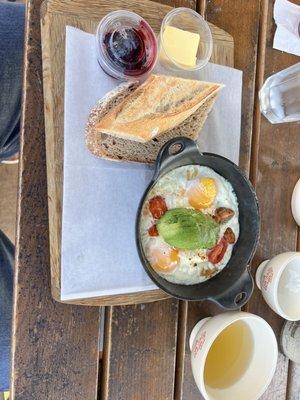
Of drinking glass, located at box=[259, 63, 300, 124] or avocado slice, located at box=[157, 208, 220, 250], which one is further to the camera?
drinking glass, located at box=[259, 63, 300, 124]

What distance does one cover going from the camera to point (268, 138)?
0.96 meters

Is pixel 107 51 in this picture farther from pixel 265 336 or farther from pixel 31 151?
pixel 265 336

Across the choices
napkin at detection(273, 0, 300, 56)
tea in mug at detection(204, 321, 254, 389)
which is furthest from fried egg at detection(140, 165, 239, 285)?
napkin at detection(273, 0, 300, 56)

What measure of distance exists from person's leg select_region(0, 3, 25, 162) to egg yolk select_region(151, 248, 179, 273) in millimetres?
397

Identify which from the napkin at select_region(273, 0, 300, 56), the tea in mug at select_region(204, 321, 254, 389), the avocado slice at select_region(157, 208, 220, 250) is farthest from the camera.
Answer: the napkin at select_region(273, 0, 300, 56)

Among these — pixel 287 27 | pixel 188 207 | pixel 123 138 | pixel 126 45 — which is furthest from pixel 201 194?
pixel 287 27

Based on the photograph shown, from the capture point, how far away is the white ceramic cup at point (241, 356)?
0.80m

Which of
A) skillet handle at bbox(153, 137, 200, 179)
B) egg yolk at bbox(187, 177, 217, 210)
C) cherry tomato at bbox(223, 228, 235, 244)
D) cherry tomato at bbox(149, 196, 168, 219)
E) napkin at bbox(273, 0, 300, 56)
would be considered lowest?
cherry tomato at bbox(223, 228, 235, 244)

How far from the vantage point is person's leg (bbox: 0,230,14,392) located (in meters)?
0.98

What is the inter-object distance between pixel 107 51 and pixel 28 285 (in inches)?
14.8

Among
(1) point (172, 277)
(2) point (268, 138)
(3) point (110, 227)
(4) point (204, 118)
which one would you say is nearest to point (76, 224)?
(3) point (110, 227)

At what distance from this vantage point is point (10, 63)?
3.03ft

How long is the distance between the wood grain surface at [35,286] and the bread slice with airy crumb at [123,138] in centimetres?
8

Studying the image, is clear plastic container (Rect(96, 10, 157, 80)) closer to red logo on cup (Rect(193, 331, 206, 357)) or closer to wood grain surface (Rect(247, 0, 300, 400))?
wood grain surface (Rect(247, 0, 300, 400))
